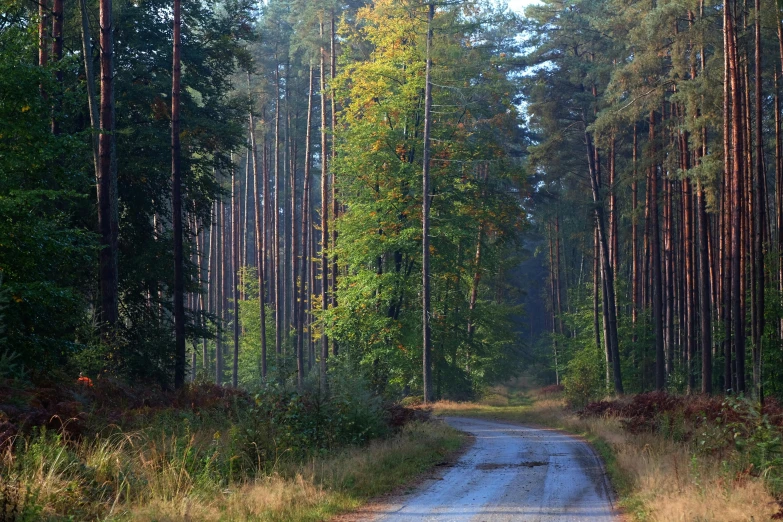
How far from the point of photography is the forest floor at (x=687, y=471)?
869cm

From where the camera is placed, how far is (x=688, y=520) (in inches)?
326

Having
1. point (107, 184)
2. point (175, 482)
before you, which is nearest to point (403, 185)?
point (107, 184)

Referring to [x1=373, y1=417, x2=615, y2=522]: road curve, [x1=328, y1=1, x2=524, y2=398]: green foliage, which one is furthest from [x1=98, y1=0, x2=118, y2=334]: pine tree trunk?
[x1=328, y1=1, x2=524, y2=398]: green foliage

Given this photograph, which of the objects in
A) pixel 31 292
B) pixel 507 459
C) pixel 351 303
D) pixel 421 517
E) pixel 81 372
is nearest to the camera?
pixel 421 517

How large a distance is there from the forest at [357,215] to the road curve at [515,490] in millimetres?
952

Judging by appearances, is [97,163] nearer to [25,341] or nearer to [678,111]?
[25,341]

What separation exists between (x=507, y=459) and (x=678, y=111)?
806 inches

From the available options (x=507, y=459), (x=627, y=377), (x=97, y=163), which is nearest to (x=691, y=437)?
(x=507, y=459)

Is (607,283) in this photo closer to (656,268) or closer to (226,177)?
(656,268)

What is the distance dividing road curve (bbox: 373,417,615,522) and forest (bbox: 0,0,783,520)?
3.12ft

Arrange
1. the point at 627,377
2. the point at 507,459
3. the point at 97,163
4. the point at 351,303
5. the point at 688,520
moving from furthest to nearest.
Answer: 1. the point at 627,377
2. the point at 351,303
3. the point at 97,163
4. the point at 507,459
5. the point at 688,520

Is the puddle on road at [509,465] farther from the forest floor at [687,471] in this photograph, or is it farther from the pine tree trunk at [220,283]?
the pine tree trunk at [220,283]

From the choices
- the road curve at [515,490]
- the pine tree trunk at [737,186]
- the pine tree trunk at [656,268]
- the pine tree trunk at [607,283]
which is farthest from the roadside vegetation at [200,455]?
the pine tree trunk at [607,283]

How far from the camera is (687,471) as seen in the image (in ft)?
37.1
